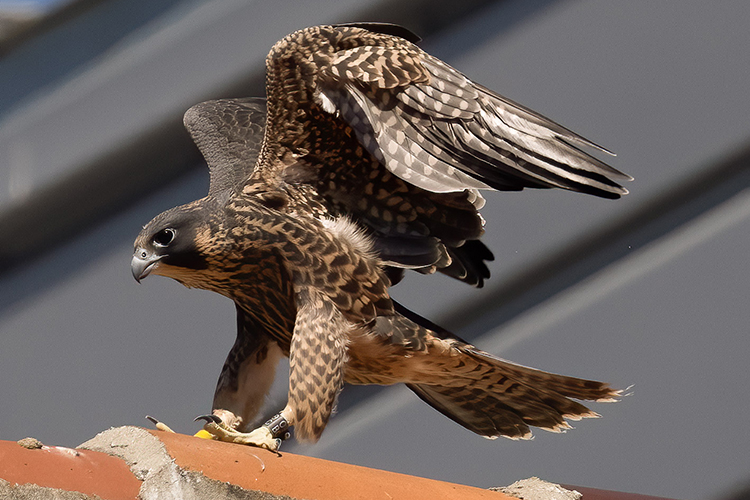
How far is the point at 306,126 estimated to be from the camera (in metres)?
2.68

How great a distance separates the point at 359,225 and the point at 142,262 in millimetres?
674

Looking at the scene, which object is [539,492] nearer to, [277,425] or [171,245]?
[277,425]

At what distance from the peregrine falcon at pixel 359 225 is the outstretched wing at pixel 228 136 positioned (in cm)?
1

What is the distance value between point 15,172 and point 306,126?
178 cm

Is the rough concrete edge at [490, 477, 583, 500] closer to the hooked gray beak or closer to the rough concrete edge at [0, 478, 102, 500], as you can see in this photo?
the hooked gray beak

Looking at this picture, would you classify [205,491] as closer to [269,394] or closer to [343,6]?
[269,394]

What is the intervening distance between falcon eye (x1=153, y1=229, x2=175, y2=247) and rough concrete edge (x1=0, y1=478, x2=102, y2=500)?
1.23 m

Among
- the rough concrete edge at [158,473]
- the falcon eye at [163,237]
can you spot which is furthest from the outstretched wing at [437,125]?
the rough concrete edge at [158,473]

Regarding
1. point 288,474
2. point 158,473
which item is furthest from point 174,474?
point 288,474

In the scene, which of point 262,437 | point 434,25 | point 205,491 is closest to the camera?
point 205,491

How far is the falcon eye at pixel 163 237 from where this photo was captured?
103 inches

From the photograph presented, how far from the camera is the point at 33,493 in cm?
141

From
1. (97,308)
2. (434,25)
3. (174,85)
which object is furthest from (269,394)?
(434,25)

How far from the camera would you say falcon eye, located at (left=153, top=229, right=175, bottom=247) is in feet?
8.62
